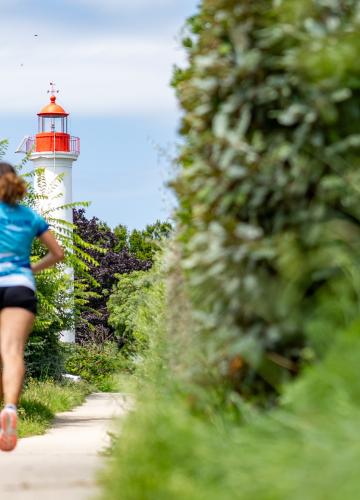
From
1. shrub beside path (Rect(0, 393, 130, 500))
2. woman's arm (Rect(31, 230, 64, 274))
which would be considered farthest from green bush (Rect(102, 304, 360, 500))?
woman's arm (Rect(31, 230, 64, 274))

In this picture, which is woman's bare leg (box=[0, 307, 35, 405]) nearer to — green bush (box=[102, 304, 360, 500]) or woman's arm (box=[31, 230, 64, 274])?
woman's arm (box=[31, 230, 64, 274])

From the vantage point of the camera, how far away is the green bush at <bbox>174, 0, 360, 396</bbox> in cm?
502

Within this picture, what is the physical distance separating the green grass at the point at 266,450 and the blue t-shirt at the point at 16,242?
2473 mm

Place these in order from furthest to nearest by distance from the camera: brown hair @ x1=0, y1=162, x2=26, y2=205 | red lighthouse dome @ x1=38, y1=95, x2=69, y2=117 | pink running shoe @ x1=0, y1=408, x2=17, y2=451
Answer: red lighthouse dome @ x1=38, y1=95, x2=69, y2=117 → brown hair @ x1=0, y1=162, x2=26, y2=205 → pink running shoe @ x1=0, y1=408, x2=17, y2=451

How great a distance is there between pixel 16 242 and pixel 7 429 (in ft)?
4.25

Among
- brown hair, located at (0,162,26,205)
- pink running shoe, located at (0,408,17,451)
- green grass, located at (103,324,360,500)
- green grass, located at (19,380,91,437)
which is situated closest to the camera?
green grass, located at (103,324,360,500)

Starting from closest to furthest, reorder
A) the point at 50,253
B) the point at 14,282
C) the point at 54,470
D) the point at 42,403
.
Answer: the point at 54,470, the point at 14,282, the point at 50,253, the point at 42,403

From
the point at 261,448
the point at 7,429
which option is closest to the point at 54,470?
the point at 7,429

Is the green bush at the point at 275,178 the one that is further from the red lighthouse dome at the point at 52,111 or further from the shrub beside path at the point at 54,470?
the red lighthouse dome at the point at 52,111

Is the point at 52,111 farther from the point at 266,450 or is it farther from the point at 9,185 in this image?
the point at 266,450

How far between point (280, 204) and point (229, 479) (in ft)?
4.89

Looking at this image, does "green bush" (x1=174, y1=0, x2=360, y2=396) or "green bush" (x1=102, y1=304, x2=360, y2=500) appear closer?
"green bush" (x1=102, y1=304, x2=360, y2=500)

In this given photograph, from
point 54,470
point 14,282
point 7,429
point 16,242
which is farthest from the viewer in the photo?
point 16,242

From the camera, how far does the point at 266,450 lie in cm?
418
